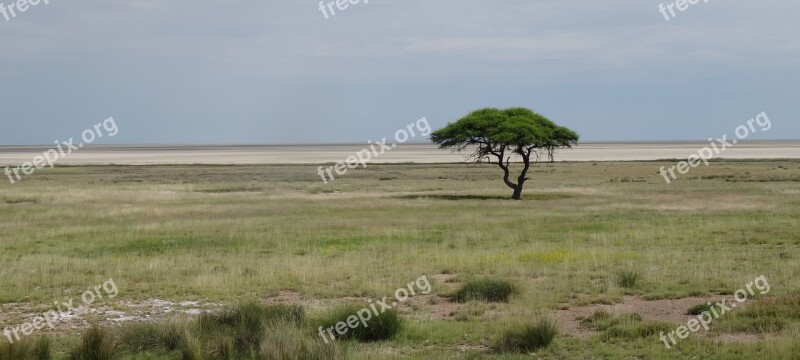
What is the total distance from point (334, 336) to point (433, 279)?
21.6ft

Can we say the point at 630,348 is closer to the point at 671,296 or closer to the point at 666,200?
the point at 671,296

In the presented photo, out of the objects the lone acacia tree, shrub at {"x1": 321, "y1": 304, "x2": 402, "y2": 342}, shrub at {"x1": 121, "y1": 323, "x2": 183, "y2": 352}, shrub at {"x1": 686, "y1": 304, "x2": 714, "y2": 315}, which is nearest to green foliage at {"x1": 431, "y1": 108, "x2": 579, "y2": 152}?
the lone acacia tree

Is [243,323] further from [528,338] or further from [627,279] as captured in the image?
[627,279]

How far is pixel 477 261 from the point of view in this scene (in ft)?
70.4

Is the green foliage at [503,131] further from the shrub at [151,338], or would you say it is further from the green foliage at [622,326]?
the shrub at [151,338]

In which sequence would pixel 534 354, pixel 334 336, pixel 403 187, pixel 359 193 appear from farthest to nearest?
1. pixel 403 187
2. pixel 359 193
3. pixel 334 336
4. pixel 534 354

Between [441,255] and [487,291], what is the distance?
6.62 metres

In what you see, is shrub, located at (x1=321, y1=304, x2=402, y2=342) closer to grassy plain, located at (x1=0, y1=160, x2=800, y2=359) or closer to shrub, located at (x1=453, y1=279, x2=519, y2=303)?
grassy plain, located at (x1=0, y1=160, x2=800, y2=359)

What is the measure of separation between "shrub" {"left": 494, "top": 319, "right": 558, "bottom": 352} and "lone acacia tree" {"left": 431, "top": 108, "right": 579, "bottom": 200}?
3540 cm

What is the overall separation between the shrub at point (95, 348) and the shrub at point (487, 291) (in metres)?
7.26

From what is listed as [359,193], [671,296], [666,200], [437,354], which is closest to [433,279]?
[671,296]

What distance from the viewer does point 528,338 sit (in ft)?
39.1

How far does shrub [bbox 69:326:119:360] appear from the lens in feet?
36.8

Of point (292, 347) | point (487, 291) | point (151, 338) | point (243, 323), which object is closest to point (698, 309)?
point (487, 291)
